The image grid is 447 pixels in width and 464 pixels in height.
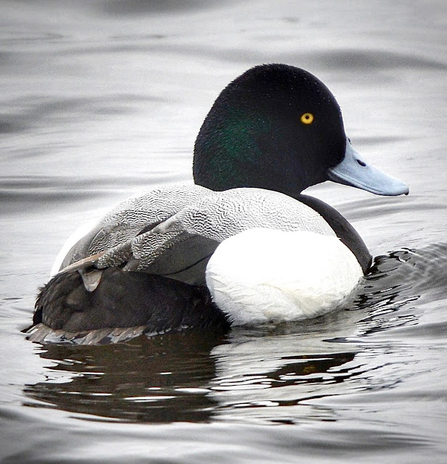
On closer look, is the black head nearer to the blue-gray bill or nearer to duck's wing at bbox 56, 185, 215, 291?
the blue-gray bill

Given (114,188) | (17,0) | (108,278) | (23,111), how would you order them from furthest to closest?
(17,0)
(23,111)
(114,188)
(108,278)

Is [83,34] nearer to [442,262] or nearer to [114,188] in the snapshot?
[114,188]

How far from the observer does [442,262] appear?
4.85 metres

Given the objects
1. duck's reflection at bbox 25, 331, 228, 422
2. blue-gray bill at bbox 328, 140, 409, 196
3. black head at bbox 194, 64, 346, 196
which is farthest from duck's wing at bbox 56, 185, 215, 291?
blue-gray bill at bbox 328, 140, 409, 196

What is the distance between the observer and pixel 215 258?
384 cm

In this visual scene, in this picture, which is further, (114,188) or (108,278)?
(114,188)

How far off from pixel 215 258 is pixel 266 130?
3.48ft

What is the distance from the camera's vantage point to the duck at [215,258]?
380 centimetres

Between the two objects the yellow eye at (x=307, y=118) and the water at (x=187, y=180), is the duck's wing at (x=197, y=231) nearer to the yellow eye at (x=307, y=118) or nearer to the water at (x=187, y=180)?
the water at (x=187, y=180)

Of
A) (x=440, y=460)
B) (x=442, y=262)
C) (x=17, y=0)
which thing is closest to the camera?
(x=440, y=460)

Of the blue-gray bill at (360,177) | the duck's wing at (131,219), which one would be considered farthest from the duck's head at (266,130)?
the duck's wing at (131,219)

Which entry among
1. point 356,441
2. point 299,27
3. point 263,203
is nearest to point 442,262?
point 263,203

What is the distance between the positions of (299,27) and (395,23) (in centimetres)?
98

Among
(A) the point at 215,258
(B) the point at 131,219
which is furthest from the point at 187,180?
(A) the point at 215,258
